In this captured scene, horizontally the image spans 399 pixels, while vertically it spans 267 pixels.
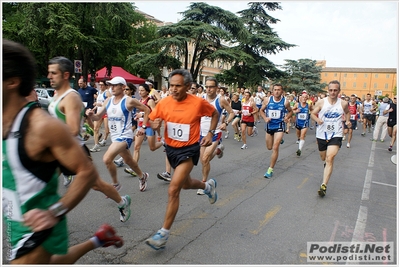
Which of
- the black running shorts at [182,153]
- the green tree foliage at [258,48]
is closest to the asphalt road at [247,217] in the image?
the black running shorts at [182,153]

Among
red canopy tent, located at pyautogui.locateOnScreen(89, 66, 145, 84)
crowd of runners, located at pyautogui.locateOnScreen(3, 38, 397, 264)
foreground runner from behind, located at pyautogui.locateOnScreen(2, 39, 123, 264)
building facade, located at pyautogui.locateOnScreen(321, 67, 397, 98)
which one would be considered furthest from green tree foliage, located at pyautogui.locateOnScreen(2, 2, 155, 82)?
building facade, located at pyautogui.locateOnScreen(321, 67, 397, 98)

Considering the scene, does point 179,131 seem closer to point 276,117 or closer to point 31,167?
point 31,167

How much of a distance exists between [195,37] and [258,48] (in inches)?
343

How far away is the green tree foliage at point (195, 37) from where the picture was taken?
25938mm

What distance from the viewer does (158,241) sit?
3.35m

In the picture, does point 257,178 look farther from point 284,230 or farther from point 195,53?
point 195,53

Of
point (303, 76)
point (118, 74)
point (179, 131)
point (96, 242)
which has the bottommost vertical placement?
point (96, 242)

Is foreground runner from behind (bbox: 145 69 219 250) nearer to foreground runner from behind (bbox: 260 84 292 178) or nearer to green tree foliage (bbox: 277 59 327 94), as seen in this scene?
foreground runner from behind (bbox: 260 84 292 178)

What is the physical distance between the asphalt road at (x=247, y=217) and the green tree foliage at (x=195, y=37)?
19.8 m

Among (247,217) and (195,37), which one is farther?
(195,37)

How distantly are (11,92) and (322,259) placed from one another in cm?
319

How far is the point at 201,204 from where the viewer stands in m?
5.02

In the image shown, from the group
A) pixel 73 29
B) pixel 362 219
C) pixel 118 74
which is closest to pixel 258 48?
pixel 118 74

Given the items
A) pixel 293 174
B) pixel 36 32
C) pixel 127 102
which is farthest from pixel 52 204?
pixel 36 32
